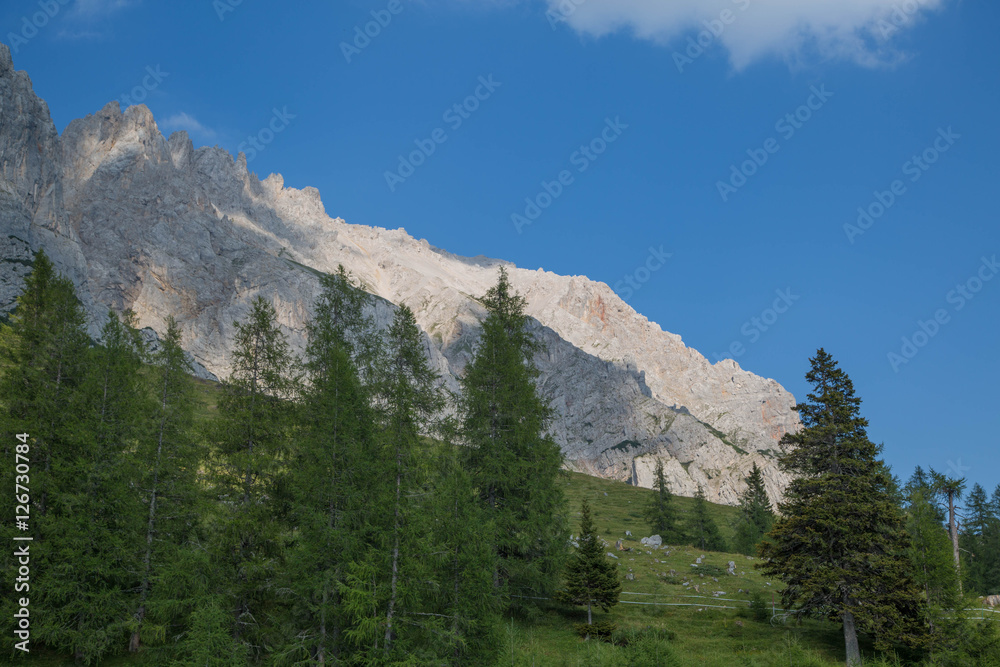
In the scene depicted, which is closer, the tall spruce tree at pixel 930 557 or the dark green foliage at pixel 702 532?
the tall spruce tree at pixel 930 557

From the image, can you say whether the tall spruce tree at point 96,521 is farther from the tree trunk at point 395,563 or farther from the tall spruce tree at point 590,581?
the tall spruce tree at point 590,581

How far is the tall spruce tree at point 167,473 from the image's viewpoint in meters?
22.0

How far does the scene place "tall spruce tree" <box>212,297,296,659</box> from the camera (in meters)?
20.4

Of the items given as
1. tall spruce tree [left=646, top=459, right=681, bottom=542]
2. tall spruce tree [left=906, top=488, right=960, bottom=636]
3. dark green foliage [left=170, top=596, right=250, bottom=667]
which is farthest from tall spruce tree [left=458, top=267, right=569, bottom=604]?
tall spruce tree [left=646, top=459, right=681, bottom=542]

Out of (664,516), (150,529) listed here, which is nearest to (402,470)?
(150,529)

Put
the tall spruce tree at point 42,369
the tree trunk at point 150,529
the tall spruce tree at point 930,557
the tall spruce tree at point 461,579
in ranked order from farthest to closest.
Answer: the tall spruce tree at point 930,557, the tall spruce tree at point 42,369, the tree trunk at point 150,529, the tall spruce tree at point 461,579

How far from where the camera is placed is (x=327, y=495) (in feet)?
66.4

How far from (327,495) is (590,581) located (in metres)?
15.4

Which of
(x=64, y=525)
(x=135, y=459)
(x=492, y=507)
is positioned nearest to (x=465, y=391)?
(x=492, y=507)

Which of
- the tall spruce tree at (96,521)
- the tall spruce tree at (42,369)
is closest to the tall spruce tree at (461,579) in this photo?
the tall spruce tree at (96,521)

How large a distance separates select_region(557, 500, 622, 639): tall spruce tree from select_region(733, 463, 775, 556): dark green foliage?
34.1 m

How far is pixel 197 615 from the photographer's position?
18.0m

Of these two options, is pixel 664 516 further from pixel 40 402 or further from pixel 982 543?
pixel 40 402

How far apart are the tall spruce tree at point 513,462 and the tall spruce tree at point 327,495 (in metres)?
7.41
